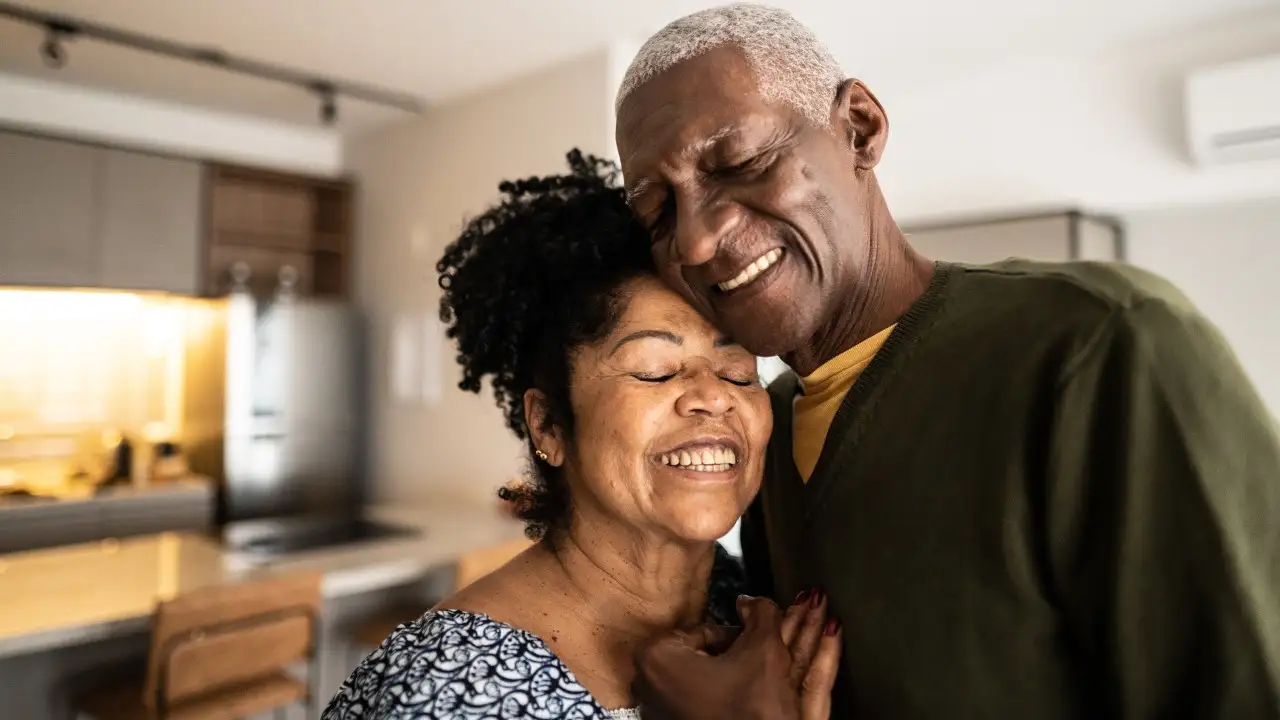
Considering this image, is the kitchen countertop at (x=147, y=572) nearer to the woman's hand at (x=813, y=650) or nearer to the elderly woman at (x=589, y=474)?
the elderly woman at (x=589, y=474)

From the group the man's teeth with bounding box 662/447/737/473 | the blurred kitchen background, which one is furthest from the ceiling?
the man's teeth with bounding box 662/447/737/473

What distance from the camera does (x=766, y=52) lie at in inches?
35.6

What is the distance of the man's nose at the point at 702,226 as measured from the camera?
910mm

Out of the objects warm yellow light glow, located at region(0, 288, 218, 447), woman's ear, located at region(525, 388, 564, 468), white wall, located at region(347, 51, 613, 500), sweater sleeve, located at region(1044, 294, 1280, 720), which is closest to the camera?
sweater sleeve, located at region(1044, 294, 1280, 720)

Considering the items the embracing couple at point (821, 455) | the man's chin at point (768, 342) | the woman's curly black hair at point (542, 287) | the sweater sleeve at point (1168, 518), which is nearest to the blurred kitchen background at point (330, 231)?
the woman's curly black hair at point (542, 287)

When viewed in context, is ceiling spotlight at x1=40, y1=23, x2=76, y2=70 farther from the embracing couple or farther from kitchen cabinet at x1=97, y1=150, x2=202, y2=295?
the embracing couple

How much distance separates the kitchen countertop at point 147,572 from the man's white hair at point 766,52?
2.04 metres

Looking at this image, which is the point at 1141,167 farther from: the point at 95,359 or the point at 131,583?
the point at 95,359

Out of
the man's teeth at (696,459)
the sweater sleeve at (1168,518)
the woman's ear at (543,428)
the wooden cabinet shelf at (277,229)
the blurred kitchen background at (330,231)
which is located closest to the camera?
the sweater sleeve at (1168,518)

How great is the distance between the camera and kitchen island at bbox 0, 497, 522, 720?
6.83ft

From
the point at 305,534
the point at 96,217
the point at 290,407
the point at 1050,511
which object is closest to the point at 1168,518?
the point at 1050,511

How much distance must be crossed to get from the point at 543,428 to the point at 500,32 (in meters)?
2.48

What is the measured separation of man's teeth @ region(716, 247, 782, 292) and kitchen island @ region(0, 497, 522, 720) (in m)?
2.00

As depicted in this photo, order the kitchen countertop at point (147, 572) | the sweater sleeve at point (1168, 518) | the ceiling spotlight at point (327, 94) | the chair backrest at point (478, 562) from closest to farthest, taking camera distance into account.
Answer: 1. the sweater sleeve at point (1168, 518)
2. the kitchen countertop at point (147, 572)
3. the chair backrest at point (478, 562)
4. the ceiling spotlight at point (327, 94)
